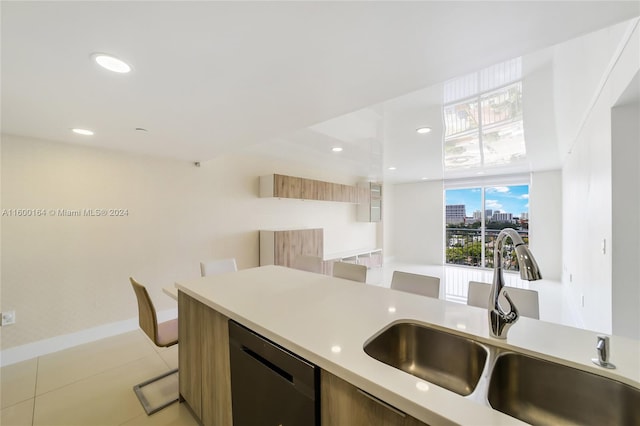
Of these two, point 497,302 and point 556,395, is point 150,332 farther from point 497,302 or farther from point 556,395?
point 556,395

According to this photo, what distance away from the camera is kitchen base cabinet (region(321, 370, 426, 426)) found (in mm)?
747

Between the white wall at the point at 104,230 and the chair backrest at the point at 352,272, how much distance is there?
7.29 feet

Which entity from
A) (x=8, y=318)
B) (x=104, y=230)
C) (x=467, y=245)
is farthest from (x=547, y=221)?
(x=8, y=318)

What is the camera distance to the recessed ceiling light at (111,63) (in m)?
1.26

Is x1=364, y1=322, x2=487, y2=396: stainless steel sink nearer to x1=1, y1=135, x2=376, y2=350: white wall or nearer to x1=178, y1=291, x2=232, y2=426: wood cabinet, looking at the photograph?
x1=178, y1=291, x2=232, y2=426: wood cabinet

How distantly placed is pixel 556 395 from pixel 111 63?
2.41 m

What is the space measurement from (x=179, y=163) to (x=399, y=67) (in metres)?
3.25

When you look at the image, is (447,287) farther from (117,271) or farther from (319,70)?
(117,271)

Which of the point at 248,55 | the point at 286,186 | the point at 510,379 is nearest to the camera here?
the point at 510,379

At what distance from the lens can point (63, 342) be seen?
109 inches

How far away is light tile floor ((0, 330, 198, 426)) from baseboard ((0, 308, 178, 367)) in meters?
0.07

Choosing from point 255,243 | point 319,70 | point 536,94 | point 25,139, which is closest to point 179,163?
point 25,139

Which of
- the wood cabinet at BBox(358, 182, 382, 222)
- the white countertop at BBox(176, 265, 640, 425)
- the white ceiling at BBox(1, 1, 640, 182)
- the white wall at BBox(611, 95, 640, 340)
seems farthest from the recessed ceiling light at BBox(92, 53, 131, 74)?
the wood cabinet at BBox(358, 182, 382, 222)

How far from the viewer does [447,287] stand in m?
4.95
